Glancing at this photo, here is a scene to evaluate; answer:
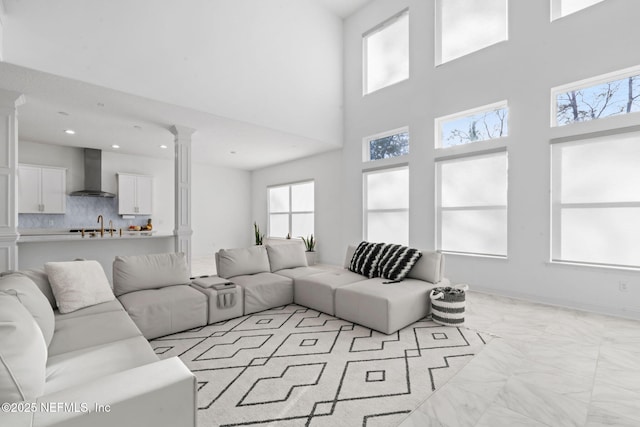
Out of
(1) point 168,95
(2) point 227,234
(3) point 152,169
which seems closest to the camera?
(1) point 168,95

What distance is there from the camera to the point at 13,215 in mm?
3697

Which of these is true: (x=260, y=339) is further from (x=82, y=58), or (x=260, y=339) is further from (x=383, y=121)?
(x=383, y=121)

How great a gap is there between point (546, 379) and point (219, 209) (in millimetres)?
8501

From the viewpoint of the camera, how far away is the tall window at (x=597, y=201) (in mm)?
3346

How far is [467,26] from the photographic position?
470cm

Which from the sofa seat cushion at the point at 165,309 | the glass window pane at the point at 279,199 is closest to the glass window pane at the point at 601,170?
the sofa seat cushion at the point at 165,309

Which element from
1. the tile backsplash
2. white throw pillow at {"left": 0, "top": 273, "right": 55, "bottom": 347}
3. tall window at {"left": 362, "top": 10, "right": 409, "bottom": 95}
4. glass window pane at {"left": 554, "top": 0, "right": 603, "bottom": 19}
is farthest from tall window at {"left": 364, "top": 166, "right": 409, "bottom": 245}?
the tile backsplash

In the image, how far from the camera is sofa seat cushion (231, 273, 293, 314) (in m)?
3.41

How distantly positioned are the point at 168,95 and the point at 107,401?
13.1ft

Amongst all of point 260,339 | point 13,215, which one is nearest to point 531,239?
point 260,339

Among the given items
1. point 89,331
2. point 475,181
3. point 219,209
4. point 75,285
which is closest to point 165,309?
point 75,285

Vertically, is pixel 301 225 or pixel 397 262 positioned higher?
pixel 301 225

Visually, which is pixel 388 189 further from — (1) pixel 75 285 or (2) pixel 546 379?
(1) pixel 75 285

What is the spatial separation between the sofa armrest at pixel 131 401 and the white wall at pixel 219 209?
306 inches
